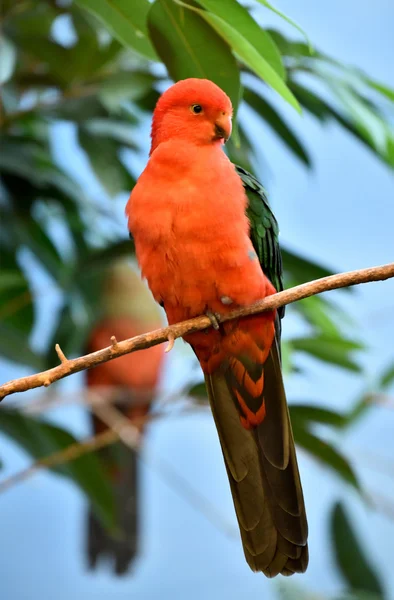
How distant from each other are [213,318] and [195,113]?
1.35 ft

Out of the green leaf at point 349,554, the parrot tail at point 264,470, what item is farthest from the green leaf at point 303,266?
the green leaf at point 349,554

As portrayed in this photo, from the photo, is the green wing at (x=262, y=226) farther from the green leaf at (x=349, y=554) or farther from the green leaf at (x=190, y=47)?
the green leaf at (x=349, y=554)

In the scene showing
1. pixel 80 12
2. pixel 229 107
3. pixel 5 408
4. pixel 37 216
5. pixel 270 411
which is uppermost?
pixel 80 12

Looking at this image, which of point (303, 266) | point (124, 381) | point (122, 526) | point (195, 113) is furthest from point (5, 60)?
point (122, 526)

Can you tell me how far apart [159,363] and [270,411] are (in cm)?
152

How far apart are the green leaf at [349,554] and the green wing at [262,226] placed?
1.56 m

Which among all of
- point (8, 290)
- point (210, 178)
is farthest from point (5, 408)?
point (210, 178)

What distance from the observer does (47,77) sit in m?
2.47

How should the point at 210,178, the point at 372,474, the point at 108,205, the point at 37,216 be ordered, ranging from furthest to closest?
the point at 372,474 → the point at 108,205 → the point at 37,216 → the point at 210,178

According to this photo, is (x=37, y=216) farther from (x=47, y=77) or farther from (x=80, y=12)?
(x=80, y=12)

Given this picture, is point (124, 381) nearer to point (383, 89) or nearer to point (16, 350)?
point (16, 350)

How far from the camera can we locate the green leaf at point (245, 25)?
1.44 metres

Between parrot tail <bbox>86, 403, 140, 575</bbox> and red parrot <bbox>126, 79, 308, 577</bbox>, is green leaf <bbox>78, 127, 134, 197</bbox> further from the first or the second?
parrot tail <bbox>86, 403, 140, 575</bbox>

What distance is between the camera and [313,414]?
2.27m
